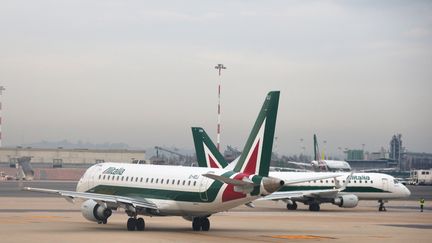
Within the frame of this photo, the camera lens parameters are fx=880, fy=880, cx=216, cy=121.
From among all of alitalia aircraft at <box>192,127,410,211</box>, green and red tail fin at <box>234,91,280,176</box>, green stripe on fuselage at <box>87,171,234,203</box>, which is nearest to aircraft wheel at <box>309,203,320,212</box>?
alitalia aircraft at <box>192,127,410,211</box>

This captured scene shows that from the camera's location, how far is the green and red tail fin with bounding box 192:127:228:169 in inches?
2611

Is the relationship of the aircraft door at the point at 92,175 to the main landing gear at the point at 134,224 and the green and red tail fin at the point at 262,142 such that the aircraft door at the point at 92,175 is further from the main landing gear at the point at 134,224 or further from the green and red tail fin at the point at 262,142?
the green and red tail fin at the point at 262,142

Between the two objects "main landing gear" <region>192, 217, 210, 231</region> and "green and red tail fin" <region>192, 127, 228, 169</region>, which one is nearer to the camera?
"main landing gear" <region>192, 217, 210, 231</region>

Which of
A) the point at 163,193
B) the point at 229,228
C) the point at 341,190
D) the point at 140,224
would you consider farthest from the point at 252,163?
the point at 341,190

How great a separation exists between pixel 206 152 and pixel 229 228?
1514 cm

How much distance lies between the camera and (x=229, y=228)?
52.0 m

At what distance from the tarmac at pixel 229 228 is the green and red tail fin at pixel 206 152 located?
13.3ft

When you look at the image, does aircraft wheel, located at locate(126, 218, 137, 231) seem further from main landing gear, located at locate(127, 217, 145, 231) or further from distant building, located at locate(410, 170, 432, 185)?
distant building, located at locate(410, 170, 432, 185)

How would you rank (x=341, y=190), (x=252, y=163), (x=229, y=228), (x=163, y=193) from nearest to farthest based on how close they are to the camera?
(x=252, y=163) < (x=163, y=193) < (x=229, y=228) < (x=341, y=190)

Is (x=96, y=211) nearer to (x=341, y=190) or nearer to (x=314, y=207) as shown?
(x=341, y=190)

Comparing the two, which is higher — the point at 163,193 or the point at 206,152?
the point at 206,152

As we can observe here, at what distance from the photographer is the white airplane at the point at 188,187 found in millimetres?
45719

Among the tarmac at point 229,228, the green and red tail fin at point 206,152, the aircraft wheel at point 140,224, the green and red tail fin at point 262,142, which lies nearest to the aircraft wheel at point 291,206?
the tarmac at point 229,228

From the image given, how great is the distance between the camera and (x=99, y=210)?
49.5 meters
